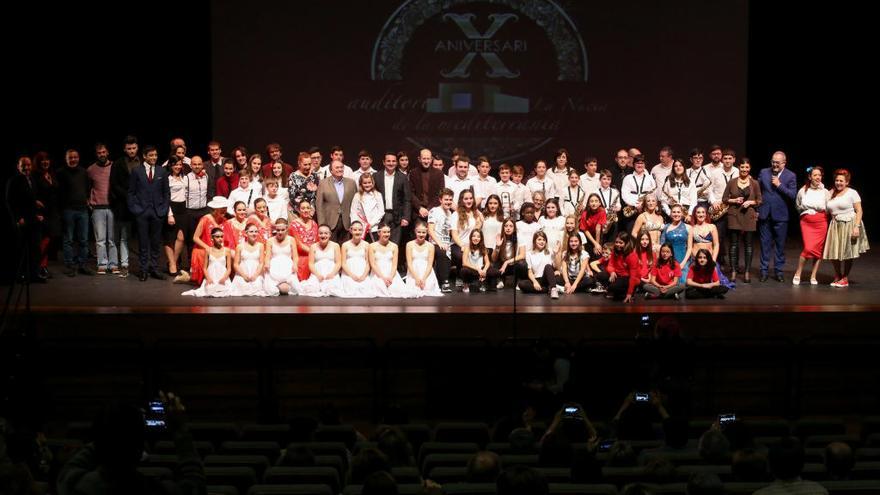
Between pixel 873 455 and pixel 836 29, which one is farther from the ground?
pixel 836 29

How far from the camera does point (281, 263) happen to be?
10266mm

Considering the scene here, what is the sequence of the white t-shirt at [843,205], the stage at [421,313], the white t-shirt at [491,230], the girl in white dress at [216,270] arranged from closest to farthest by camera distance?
the stage at [421,313] → the girl in white dress at [216,270] → the white t-shirt at [843,205] → the white t-shirt at [491,230]

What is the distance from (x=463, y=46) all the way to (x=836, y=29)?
4.77 meters

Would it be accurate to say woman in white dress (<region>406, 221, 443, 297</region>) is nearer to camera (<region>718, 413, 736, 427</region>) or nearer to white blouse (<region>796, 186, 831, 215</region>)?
white blouse (<region>796, 186, 831, 215</region>)

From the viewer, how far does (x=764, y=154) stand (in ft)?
46.8

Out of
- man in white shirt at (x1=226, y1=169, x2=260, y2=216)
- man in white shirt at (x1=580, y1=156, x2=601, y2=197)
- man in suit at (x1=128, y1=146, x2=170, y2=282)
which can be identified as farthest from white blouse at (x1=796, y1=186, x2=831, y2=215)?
man in suit at (x1=128, y1=146, x2=170, y2=282)

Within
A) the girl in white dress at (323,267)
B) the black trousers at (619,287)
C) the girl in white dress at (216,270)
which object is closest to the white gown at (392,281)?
the girl in white dress at (323,267)

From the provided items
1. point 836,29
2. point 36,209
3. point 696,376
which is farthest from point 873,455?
point 836,29

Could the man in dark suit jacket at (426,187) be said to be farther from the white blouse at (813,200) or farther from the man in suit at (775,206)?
the white blouse at (813,200)

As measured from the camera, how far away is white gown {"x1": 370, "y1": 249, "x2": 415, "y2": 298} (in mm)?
10234

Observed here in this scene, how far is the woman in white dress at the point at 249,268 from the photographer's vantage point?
33.4 ft

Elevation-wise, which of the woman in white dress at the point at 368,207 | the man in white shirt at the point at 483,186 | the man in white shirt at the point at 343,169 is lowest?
the woman in white dress at the point at 368,207

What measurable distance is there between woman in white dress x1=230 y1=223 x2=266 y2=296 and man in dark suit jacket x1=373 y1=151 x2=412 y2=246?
1488 mm

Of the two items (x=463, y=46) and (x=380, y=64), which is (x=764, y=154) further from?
(x=380, y=64)
